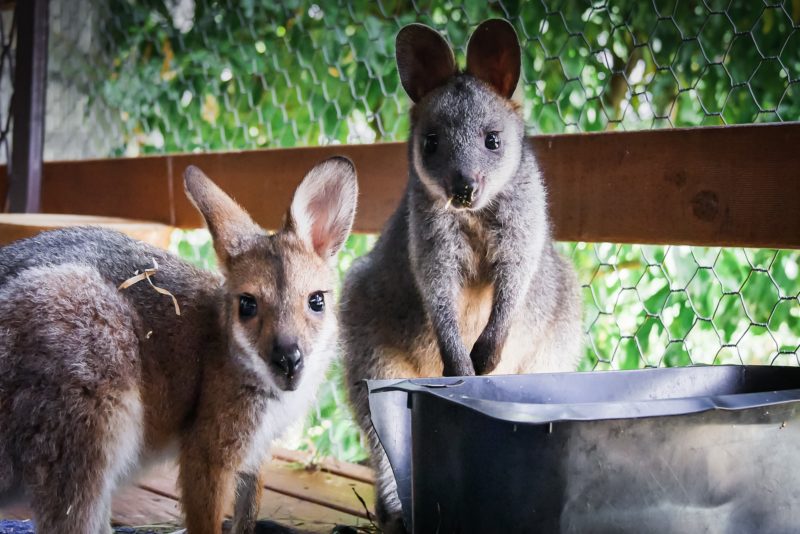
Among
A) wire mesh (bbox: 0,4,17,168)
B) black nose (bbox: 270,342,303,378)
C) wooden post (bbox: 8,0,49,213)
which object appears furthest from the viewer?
wire mesh (bbox: 0,4,17,168)

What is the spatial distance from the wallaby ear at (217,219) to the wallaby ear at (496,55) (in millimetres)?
817

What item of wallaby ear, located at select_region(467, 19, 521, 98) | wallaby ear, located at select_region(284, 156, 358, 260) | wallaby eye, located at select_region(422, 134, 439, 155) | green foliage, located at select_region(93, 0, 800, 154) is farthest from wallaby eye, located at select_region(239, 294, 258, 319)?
green foliage, located at select_region(93, 0, 800, 154)

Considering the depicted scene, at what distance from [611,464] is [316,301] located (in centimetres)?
Answer: 97

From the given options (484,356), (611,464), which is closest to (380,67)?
(484,356)

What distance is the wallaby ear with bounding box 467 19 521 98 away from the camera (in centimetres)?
258

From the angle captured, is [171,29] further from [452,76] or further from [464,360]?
[464,360]

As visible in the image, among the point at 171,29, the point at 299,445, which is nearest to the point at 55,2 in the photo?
the point at 171,29

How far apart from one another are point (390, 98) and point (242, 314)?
1.93 metres

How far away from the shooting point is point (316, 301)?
2.39m

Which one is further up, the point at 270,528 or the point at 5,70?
the point at 5,70

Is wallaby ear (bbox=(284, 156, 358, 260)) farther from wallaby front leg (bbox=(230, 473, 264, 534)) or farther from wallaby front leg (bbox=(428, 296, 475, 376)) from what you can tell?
A: wallaby front leg (bbox=(230, 473, 264, 534))

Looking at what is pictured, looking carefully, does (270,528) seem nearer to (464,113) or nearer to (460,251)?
(460,251)

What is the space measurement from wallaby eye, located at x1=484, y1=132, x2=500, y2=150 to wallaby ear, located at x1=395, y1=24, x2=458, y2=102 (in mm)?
235

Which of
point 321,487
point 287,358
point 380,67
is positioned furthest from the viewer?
point 380,67
